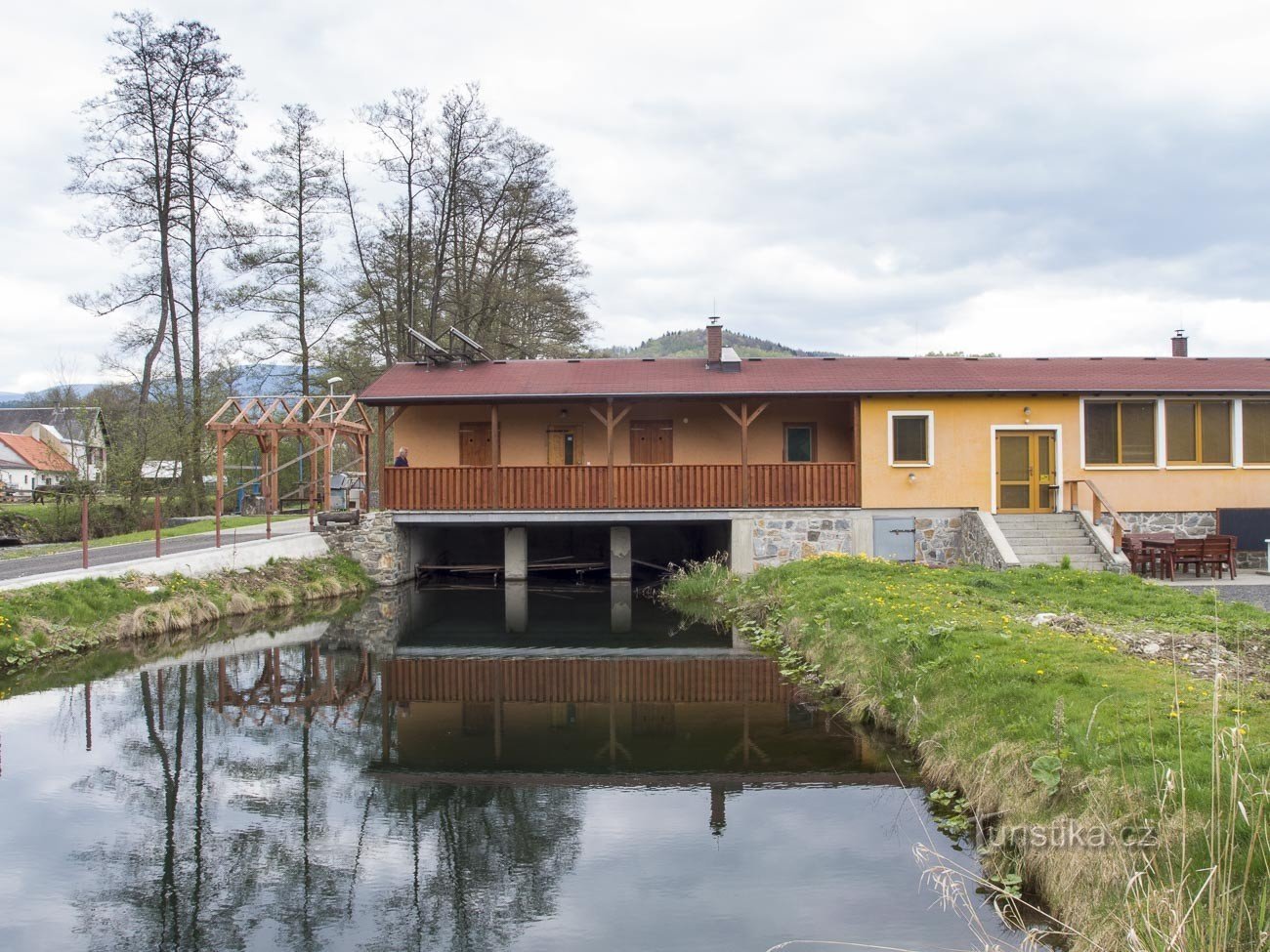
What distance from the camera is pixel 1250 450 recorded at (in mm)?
19266

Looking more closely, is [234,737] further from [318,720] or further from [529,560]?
[529,560]

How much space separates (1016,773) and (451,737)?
16.9 feet

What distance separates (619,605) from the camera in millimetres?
17984

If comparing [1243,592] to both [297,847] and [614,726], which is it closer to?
[614,726]

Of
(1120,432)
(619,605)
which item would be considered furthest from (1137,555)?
(619,605)

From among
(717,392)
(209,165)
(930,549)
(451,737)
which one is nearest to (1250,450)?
(930,549)

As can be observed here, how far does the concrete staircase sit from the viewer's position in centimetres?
1691

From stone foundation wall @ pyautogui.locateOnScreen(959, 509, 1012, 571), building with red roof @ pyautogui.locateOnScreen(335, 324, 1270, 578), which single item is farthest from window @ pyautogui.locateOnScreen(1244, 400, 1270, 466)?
stone foundation wall @ pyautogui.locateOnScreen(959, 509, 1012, 571)

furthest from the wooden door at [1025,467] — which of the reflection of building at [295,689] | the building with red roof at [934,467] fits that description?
the reflection of building at [295,689]

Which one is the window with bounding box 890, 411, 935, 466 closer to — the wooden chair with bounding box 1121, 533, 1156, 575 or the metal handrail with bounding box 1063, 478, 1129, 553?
the metal handrail with bounding box 1063, 478, 1129, 553

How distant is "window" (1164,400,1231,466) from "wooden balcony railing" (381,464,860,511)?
6418 millimetres

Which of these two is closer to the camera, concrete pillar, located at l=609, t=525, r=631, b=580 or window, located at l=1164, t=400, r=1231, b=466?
window, located at l=1164, t=400, r=1231, b=466

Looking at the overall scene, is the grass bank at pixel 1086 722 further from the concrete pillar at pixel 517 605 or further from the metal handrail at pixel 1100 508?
the concrete pillar at pixel 517 605

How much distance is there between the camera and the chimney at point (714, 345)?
21281 mm
